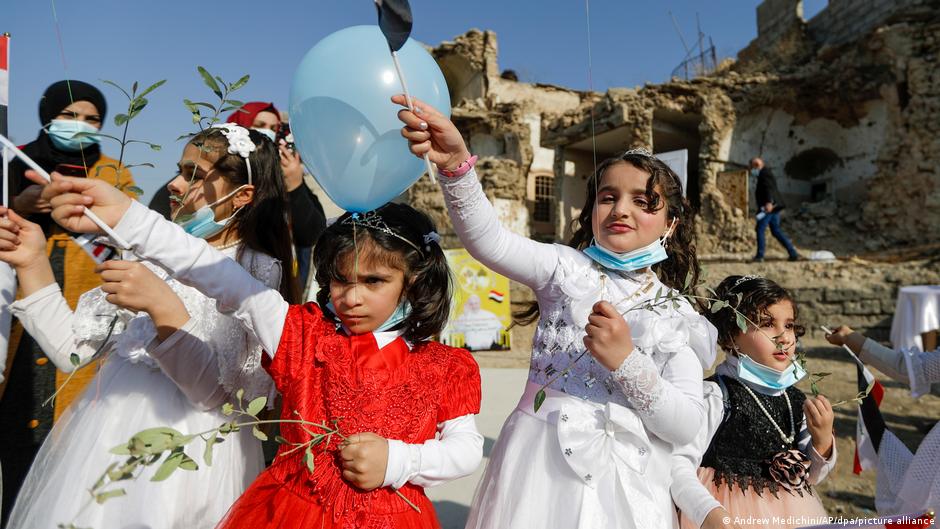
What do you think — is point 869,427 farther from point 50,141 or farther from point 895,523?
point 50,141

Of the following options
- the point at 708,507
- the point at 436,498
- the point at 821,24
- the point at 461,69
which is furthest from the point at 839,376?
the point at 461,69

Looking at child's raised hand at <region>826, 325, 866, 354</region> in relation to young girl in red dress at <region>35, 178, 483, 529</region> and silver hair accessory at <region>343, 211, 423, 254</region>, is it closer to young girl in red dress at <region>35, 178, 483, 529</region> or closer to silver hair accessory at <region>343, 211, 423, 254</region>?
young girl in red dress at <region>35, 178, 483, 529</region>

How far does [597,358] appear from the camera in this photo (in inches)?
51.3

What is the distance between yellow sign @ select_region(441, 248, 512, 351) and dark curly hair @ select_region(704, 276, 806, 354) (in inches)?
275

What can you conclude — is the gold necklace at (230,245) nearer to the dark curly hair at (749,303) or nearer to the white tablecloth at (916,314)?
the dark curly hair at (749,303)

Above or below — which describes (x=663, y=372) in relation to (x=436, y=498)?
above

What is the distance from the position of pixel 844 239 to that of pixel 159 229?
16.6 metres

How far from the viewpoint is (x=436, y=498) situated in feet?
10.5

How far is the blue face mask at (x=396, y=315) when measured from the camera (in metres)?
1.54

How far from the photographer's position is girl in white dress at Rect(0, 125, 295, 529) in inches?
53.8

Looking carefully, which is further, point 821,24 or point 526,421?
point 821,24

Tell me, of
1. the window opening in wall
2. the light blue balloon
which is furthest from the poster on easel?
the window opening in wall

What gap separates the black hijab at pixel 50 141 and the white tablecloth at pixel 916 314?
25.7 ft

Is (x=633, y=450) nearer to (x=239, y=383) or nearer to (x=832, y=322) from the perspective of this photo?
(x=239, y=383)
